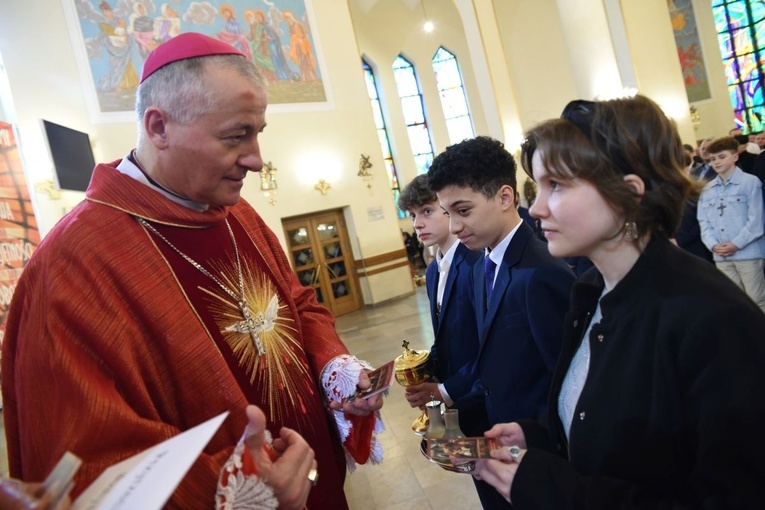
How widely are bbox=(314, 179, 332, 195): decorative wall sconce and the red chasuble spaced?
376 inches

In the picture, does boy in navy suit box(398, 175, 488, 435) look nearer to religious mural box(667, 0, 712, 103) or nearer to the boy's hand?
the boy's hand

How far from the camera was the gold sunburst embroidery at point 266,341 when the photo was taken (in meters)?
1.59

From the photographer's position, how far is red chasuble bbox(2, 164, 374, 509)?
107 cm

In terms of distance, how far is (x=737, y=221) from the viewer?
15.3 feet

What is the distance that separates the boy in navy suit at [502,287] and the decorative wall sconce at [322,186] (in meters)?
9.47

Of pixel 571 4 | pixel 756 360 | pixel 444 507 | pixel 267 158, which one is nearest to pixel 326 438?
pixel 756 360

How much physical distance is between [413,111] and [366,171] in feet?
20.8

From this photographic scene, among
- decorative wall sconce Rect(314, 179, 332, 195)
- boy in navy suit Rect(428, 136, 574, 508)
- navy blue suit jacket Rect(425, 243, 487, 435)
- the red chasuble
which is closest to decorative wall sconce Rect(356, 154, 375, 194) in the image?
decorative wall sconce Rect(314, 179, 332, 195)

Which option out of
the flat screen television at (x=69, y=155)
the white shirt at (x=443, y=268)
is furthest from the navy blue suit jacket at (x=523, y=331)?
the flat screen television at (x=69, y=155)

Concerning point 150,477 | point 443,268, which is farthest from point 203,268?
point 443,268

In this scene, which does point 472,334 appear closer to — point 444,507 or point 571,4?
point 444,507

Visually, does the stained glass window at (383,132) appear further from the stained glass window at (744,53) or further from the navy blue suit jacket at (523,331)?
the navy blue suit jacket at (523,331)

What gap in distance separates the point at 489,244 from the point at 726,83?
743 inches

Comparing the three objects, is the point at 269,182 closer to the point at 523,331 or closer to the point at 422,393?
the point at 422,393
